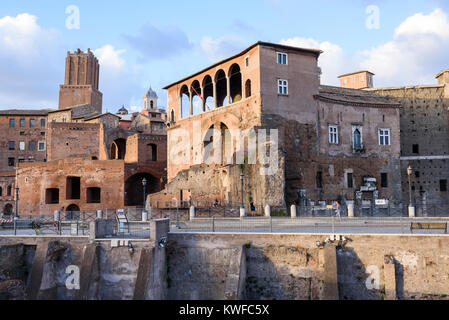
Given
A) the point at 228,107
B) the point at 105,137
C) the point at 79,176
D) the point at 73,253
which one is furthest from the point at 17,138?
the point at 73,253

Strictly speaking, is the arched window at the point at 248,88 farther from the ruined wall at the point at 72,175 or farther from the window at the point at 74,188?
the window at the point at 74,188

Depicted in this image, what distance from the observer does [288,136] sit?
35.6 m

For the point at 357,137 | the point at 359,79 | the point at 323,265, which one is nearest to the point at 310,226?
the point at 323,265

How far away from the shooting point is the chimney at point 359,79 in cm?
5441

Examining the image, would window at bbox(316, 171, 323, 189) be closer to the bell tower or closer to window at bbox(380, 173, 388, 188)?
window at bbox(380, 173, 388, 188)

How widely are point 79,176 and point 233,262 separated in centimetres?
3278

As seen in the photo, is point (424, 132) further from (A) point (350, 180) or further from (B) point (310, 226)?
(B) point (310, 226)

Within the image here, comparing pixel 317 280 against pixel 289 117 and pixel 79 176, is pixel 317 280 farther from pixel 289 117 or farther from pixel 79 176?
pixel 79 176

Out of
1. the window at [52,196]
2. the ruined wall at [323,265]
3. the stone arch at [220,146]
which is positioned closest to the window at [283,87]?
the stone arch at [220,146]

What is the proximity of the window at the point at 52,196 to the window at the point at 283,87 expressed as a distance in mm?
28000

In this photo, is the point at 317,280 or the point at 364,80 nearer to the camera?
the point at 317,280

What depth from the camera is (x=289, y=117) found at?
35.9 metres

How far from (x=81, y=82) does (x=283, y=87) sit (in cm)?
5966

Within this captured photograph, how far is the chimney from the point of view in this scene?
178 ft
